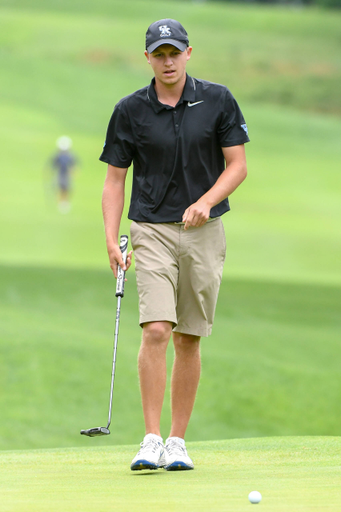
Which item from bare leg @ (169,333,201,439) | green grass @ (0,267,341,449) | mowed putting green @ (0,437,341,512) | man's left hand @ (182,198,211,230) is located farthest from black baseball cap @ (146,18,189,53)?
green grass @ (0,267,341,449)

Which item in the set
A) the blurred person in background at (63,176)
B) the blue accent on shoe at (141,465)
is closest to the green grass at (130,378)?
the blue accent on shoe at (141,465)

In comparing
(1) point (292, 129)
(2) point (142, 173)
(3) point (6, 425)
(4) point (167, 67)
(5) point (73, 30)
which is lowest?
(3) point (6, 425)

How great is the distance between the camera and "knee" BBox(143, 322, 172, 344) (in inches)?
172

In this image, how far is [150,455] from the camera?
4098 millimetres

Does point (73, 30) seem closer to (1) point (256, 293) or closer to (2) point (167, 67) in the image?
(1) point (256, 293)

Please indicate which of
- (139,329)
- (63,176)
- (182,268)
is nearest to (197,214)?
(182,268)

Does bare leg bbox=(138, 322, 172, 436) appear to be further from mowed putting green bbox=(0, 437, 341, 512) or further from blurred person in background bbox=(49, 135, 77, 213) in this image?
blurred person in background bbox=(49, 135, 77, 213)

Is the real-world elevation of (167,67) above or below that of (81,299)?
above

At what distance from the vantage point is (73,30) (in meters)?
52.8

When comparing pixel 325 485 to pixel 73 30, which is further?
pixel 73 30

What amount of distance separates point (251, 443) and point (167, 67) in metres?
2.16

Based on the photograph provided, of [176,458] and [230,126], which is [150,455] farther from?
[230,126]

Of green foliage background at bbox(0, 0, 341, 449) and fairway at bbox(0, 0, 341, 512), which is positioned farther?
green foliage background at bbox(0, 0, 341, 449)

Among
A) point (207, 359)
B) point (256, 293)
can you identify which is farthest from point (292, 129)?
point (207, 359)
